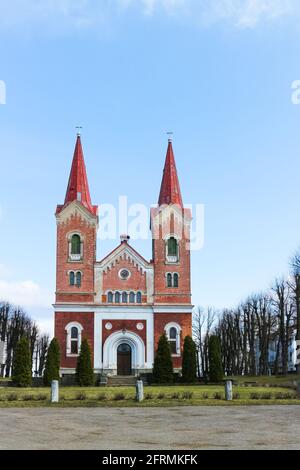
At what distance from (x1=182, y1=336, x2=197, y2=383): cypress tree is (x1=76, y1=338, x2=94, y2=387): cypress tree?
22.9 ft

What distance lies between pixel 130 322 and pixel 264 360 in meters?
21.5

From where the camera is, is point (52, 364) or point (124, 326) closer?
point (52, 364)

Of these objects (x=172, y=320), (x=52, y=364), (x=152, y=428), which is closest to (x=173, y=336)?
(x=172, y=320)

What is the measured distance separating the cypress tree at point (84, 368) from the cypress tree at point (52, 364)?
Answer: 1554 mm

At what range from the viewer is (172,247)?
53.0 m

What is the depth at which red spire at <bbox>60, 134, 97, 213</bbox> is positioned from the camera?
53406mm

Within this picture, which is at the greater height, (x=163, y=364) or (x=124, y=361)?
(x=124, y=361)

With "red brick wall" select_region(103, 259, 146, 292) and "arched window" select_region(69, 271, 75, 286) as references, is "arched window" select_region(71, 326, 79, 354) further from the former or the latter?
"red brick wall" select_region(103, 259, 146, 292)

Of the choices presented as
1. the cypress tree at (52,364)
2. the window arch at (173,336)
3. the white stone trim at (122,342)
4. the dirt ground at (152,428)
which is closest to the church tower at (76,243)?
the white stone trim at (122,342)

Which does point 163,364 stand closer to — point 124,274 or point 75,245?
point 124,274

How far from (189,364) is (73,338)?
9.75 m

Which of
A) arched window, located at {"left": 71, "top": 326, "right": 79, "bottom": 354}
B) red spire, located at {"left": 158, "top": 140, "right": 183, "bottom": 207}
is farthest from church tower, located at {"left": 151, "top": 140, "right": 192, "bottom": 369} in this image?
arched window, located at {"left": 71, "top": 326, "right": 79, "bottom": 354}

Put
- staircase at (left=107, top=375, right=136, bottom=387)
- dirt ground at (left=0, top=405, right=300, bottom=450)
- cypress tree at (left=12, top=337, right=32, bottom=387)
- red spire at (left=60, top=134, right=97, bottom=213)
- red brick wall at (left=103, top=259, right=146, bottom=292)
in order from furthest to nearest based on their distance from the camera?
red spire at (left=60, top=134, right=97, bottom=213) → red brick wall at (left=103, top=259, right=146, bottom=292) → staircase at (left=107, top=375, right=136, bottom=387) → cypress tree at (left=12, top=337, right=32, bottom=387) → dirt ground at (left=0, top=405, right=300, bottom=450)

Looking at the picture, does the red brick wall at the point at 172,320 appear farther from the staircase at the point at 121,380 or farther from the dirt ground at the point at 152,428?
the dirt ground at the point at 152,428
